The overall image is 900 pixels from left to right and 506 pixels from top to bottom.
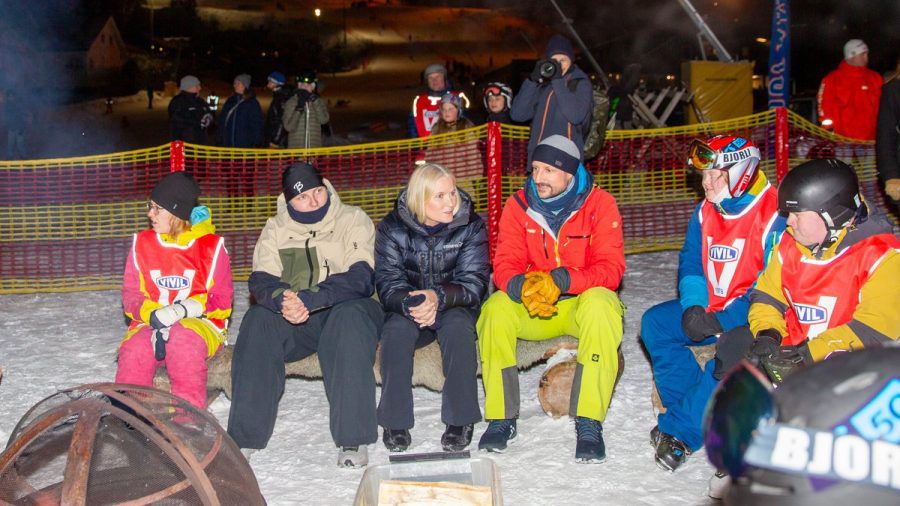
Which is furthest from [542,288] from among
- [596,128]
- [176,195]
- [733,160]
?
[596,128]

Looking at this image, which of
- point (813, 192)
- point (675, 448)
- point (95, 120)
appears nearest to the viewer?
point (813, 192)

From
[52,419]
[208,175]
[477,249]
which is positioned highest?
[208,175]

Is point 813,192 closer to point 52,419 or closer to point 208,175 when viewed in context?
point 52,419

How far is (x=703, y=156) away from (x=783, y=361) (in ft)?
4.13

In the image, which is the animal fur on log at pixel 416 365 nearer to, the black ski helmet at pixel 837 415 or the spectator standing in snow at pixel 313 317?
the spectator standing in snow at pixel 313 317

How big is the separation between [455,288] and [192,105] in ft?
26.1

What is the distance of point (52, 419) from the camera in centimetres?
294

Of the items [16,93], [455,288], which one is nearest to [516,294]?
[455,288]

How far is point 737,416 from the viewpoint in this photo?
174 centimetres

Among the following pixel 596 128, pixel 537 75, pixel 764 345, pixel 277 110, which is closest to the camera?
pixel 764 345

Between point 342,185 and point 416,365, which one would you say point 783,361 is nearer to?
point 416,365

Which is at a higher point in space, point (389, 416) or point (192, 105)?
point (192, 105)

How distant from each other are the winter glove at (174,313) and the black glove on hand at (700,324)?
248 centimetres

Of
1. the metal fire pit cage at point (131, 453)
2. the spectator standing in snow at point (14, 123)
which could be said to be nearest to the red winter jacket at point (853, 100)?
the metal fire pit cage at point (131, 453)
